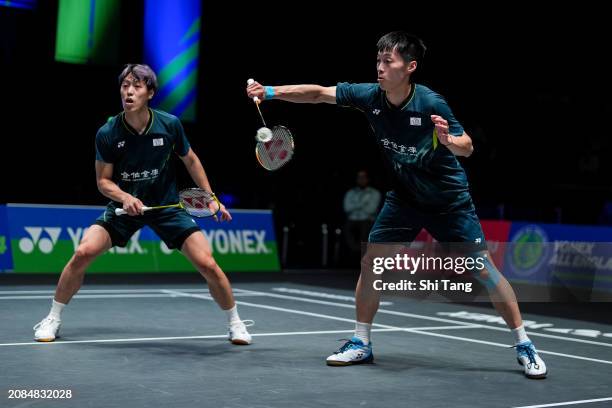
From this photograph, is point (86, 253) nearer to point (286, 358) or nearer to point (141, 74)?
point (141, 74)

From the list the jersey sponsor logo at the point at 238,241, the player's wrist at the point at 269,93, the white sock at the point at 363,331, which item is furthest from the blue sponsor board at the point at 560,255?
the player's wrist at the point at 269,93

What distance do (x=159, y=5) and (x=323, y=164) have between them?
6700 millimetres

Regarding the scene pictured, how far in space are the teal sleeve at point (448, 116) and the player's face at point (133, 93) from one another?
197cm

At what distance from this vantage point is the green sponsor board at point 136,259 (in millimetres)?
12492

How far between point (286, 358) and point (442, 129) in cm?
187

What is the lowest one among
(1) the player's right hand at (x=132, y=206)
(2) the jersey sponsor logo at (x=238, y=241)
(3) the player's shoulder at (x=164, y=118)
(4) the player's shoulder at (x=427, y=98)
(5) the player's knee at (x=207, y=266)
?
(2) the jersey sponsor logo at (x=238, y=241)

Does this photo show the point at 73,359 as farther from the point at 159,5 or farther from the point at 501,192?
the point at 501,192

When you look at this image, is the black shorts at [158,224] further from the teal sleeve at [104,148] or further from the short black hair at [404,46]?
the short black hair at [404,46]

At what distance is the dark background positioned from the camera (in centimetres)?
1711

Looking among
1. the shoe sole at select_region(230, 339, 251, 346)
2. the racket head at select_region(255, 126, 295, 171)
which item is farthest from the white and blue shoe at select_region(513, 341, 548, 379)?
the shoe sole at select_region(230, 339, 251, 346)

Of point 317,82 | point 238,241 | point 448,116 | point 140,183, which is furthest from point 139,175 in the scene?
point 317,82

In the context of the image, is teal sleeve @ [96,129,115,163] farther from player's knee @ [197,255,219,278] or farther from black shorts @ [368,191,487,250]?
black shorts @ [368,191,487,250]

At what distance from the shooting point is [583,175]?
22266 millimetres

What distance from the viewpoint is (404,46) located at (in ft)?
18.1
